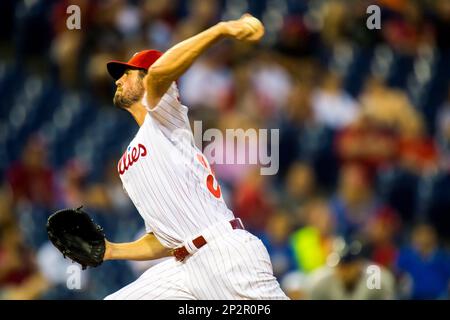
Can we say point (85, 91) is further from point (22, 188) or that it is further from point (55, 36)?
point (22, 188)

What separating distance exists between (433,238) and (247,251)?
3597mm

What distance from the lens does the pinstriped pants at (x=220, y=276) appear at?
4262 mm

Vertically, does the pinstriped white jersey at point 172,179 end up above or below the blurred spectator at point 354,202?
above

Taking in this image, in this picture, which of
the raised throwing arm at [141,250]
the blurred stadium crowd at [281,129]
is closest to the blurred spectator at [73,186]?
the blurred stadium crowd at [281,129]

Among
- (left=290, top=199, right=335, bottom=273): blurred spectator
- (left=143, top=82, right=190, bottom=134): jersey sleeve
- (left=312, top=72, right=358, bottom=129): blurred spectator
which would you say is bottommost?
(left=290, top=199, right=335, bottom=273): blurred spectator

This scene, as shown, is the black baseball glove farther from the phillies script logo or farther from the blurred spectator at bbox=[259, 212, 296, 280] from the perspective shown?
the blurred spectator at bbox=[259, 212, 296, 280]

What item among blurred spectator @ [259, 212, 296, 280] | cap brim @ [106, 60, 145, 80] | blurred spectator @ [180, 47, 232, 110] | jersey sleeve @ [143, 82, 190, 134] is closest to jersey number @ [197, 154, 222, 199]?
jersey sleeve @ [143, 82, 190, 134]

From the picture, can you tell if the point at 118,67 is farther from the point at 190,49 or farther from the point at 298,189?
the point at 298,189

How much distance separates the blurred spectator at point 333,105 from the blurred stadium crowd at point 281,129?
0.04 ft

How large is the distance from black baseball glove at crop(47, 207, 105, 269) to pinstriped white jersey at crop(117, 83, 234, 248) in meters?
0.29

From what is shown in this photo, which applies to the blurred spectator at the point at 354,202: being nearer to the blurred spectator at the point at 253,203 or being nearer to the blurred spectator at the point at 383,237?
the blurred spectator at the point at 383,237

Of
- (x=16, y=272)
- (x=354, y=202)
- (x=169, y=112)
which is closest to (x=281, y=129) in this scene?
(x=354, y=202)

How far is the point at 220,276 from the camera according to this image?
4285mm

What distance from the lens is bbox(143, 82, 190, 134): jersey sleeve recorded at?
170 inches
